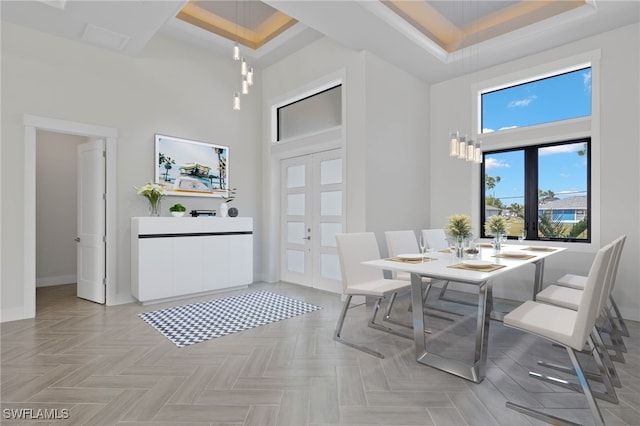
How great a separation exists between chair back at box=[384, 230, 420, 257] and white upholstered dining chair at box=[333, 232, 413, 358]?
0.28 meters

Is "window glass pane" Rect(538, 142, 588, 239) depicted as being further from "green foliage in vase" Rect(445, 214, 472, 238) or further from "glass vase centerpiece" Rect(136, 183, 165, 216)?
"glass vase centerpiece" Rect(136, 183, 165, 216)

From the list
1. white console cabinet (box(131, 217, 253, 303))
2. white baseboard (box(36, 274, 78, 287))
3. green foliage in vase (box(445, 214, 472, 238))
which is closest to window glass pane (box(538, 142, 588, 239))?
green foliage in vase (box(445, 214, 472, 238))

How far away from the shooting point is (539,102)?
447 cm

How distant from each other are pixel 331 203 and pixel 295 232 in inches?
37.6

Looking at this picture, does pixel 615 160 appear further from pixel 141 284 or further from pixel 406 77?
pixel 141 284

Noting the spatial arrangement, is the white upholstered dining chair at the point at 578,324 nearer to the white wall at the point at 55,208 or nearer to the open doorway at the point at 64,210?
the open doorway at the point at 64,210

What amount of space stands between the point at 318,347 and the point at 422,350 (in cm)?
86

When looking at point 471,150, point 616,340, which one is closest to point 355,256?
point 471,150

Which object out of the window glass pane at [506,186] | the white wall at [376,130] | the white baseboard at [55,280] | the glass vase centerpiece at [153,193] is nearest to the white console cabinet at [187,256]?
the glass vase centerpiece at [153,193]

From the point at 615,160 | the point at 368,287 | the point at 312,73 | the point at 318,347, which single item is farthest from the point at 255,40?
the point at 615,160

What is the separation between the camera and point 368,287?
10.1 ft

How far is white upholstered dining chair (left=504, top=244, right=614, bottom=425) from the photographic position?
1.77 m

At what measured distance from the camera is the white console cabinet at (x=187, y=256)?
13.8 ft

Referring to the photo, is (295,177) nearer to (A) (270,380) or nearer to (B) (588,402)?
(A) (270,380)
